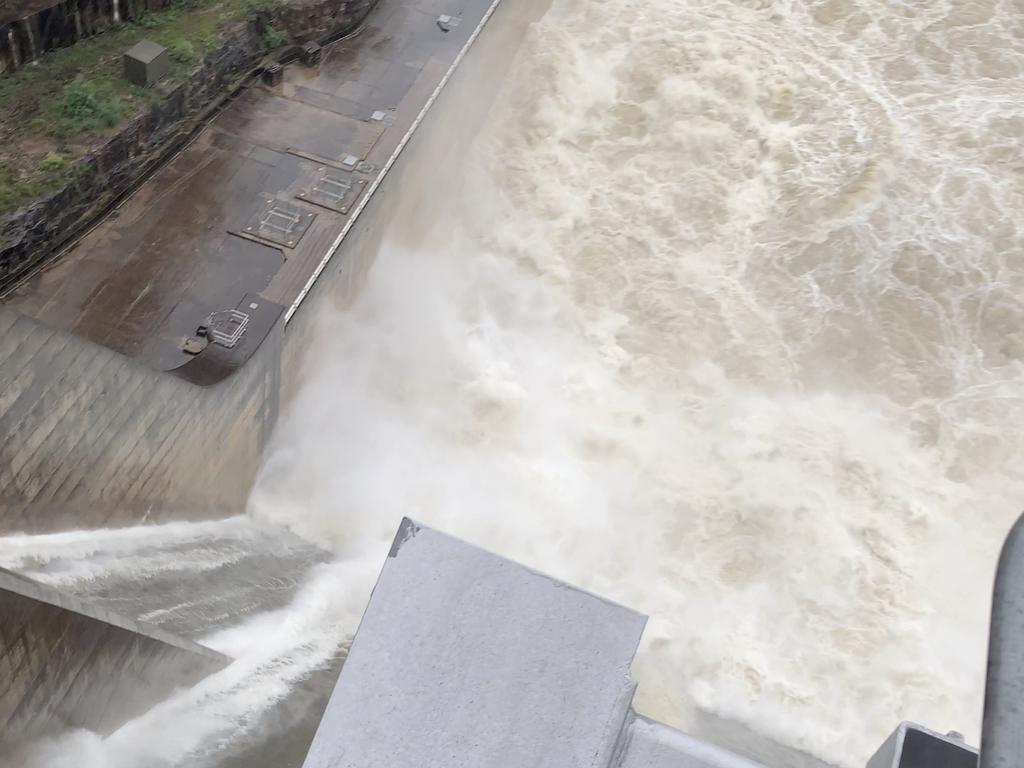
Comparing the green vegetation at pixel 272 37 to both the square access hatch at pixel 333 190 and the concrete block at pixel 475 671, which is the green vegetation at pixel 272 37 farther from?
the concrete block at pixel 475 671

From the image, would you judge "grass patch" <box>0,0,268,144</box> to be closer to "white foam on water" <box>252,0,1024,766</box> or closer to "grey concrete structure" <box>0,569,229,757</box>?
"white foam on water" <box>252,0,1024,766</box>

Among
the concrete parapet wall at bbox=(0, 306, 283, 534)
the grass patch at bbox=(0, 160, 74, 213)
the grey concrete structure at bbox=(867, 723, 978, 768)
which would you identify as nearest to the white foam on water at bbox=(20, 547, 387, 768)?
the concrete parapet wall at bbox=(0, 306, 283, 534)

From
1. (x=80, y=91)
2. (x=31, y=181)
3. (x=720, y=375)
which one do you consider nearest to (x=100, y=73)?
(x=80, y=91)

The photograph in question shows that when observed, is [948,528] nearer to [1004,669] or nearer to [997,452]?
[997,452]

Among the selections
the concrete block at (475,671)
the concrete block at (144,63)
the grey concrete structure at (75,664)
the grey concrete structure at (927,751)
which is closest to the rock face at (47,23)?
the concrete block at (144,63)

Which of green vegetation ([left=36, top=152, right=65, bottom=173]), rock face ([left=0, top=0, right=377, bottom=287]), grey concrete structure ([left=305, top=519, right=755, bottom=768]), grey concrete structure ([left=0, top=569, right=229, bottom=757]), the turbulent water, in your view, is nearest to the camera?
grey concrete structure ([left=305, top=519, right=755, bottom=768])

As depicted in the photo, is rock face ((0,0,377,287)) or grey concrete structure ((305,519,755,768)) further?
rock face ((0,0,377,287))

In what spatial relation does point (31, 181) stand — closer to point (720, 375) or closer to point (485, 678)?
point (720, 375)
